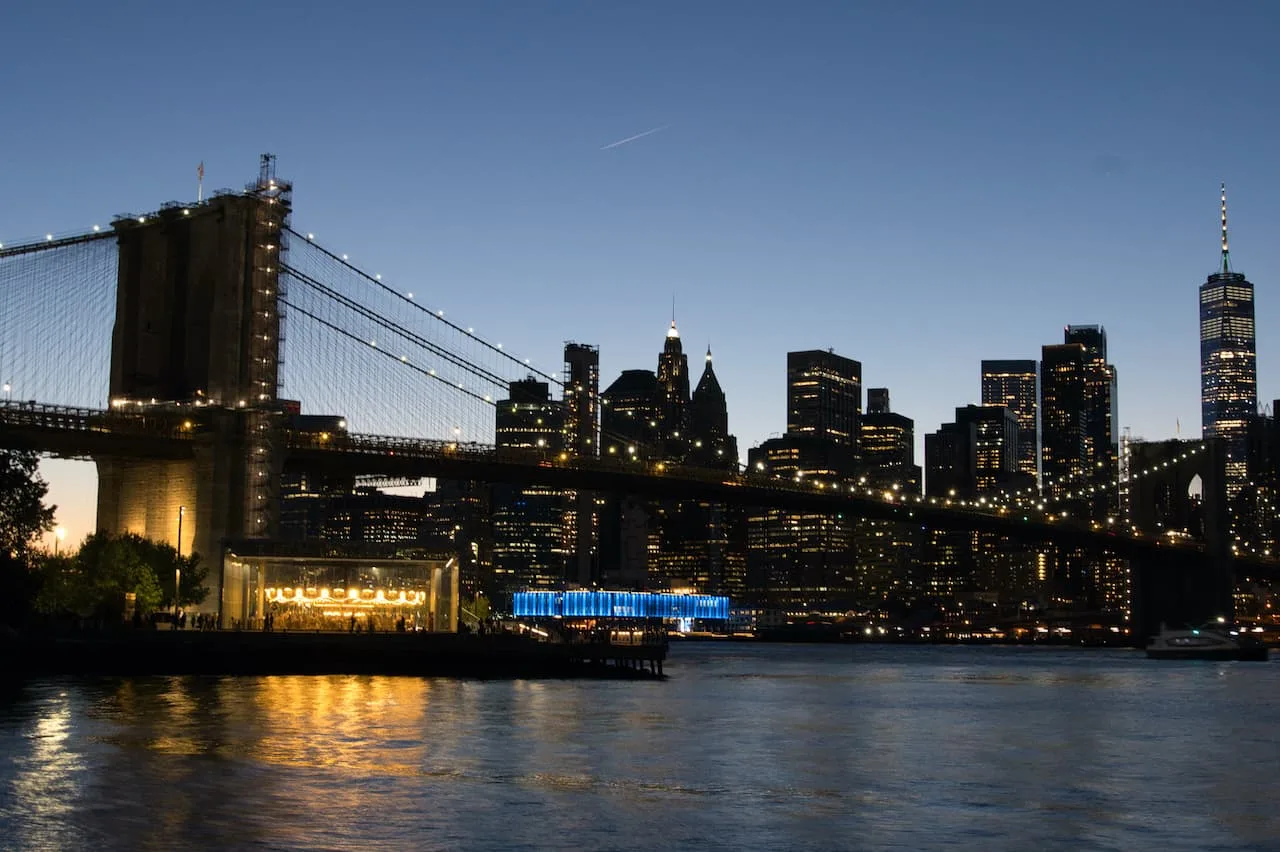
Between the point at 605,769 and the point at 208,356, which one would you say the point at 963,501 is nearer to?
the point at 208,356

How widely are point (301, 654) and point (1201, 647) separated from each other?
71.6 meters

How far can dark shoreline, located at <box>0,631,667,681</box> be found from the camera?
6178 cm

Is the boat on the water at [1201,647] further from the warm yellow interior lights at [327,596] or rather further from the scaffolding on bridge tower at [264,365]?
the scaffolding on bridge tower at [264,365]

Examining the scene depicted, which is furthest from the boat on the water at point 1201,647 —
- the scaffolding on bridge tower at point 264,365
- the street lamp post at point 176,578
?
the street lamp post at point 176,578

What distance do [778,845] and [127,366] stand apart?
5610 cm

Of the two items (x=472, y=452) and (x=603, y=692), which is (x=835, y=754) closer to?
(x=603, y=692)

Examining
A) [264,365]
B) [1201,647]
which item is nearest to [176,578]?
[264,365]

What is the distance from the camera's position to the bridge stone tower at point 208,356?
2820 inches

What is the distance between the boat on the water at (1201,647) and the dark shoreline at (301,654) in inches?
2167

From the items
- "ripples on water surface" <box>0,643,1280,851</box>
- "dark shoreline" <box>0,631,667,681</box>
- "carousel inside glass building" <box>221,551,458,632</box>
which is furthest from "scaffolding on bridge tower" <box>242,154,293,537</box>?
"ripples on water surface" <box>0,643,1280,851</box>

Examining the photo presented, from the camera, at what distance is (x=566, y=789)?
29.8 metres

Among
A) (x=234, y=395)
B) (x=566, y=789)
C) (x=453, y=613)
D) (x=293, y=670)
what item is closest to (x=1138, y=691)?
(x=453, y=613)

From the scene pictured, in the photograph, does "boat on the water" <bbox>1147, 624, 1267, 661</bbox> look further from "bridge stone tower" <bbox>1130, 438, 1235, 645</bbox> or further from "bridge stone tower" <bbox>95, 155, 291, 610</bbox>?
"bridge stone tower" <bbox>95, 155, 291, 610</bbox>

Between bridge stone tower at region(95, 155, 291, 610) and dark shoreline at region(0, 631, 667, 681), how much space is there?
730 centimetres
